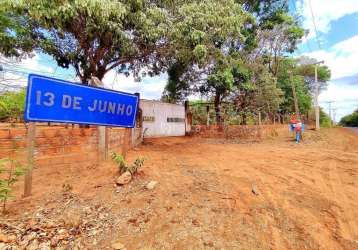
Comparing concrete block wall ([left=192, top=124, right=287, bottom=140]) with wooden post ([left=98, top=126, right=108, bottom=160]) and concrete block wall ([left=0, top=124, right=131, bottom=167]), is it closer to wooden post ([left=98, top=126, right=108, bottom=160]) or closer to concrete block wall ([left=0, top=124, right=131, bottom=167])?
concrete block wall ([left=0, top=124, right=131, bottom=167])

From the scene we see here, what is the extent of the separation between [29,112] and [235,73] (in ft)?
40.2

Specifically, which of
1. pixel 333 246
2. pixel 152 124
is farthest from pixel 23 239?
pixel 152 124

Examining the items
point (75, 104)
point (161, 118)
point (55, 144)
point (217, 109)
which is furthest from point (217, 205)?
point (217, 109)

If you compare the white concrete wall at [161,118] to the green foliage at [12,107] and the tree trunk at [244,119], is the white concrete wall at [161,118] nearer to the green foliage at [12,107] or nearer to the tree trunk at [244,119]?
the tree trunk at [244,119]

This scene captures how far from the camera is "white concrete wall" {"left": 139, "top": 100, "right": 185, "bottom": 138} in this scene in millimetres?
12781

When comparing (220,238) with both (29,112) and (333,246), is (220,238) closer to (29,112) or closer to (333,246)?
(333,246)

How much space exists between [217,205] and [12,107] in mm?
5529

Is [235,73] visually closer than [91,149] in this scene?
No

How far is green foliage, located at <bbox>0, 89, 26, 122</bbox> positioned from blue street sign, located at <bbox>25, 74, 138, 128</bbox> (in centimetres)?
293

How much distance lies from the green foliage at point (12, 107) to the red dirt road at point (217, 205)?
6.75ft

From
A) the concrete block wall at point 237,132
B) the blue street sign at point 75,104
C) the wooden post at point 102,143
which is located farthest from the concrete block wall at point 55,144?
the concrete block wall at point 237,132

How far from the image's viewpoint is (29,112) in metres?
3.50

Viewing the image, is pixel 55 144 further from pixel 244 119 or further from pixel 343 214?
pixel 244 119

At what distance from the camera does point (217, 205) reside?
11.5 ft
